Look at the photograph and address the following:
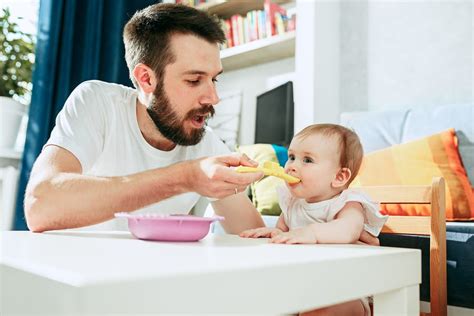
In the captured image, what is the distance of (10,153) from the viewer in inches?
→ 108

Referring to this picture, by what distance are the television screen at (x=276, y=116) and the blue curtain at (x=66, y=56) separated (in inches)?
40.3

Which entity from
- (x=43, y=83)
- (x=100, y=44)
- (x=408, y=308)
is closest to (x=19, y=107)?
(x=43, y=83)

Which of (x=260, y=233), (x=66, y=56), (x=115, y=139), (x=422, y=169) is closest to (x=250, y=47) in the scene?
(x=66, y=56)

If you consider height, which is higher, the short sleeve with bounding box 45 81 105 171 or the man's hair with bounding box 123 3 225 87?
the man's hair with bounding box 123 3 225 87

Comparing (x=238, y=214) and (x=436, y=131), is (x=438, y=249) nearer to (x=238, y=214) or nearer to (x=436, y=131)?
(x=238, y=214)

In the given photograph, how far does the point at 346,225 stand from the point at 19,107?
2306mm

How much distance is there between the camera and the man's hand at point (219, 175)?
0.91 meters

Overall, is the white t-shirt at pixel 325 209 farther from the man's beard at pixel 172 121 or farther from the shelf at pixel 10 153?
the shelf at pixel 10 153

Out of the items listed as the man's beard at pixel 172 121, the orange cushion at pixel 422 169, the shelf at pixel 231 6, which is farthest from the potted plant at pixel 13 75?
the orange cushion at pixel 422 169

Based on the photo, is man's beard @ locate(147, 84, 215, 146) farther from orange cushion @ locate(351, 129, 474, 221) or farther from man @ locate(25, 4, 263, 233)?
orange cushion @ locate(351, 129, 474, 221)

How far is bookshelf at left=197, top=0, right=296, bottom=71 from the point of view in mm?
3042

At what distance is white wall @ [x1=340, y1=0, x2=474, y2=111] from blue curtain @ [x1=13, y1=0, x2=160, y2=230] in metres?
1.58

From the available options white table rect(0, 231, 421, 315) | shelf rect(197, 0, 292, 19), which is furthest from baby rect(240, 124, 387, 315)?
shelf rect(197, 0, 292, 19)

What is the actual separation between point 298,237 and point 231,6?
9.18 ft
